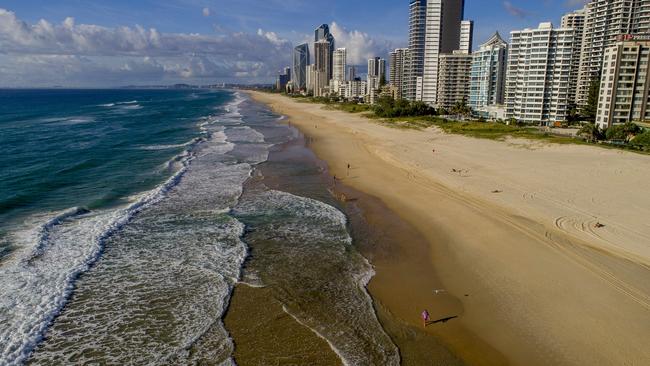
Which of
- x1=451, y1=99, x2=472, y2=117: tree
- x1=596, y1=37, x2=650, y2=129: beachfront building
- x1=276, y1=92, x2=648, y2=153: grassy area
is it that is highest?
x1=596, y1=37, x2=650, y2=129: beachfront building

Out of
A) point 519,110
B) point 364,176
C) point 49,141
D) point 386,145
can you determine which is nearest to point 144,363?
point 364,176

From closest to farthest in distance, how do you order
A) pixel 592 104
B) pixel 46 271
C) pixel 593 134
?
1. pixel 46 271
2. pixel 593 134
3. pixel 592 104

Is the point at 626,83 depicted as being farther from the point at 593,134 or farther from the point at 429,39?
the point at 429,39

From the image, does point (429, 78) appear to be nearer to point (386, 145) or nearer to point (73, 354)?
point (386, 145)

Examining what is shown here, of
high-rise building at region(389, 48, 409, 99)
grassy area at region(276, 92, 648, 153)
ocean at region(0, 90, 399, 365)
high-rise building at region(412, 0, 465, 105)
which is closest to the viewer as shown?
ocean at region(0, 90, 399, 365)

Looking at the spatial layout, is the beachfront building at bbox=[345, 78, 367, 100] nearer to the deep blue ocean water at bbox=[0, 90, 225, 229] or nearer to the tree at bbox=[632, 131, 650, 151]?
the deep blue ocean water at bbox=[0, 90, 225, 229]

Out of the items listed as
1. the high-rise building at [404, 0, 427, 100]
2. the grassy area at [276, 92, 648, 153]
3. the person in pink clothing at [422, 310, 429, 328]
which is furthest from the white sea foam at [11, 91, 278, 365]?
the high-rise building at [404, 0, 427, 100]

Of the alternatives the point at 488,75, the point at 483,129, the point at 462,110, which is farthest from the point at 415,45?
the point at 483,129
